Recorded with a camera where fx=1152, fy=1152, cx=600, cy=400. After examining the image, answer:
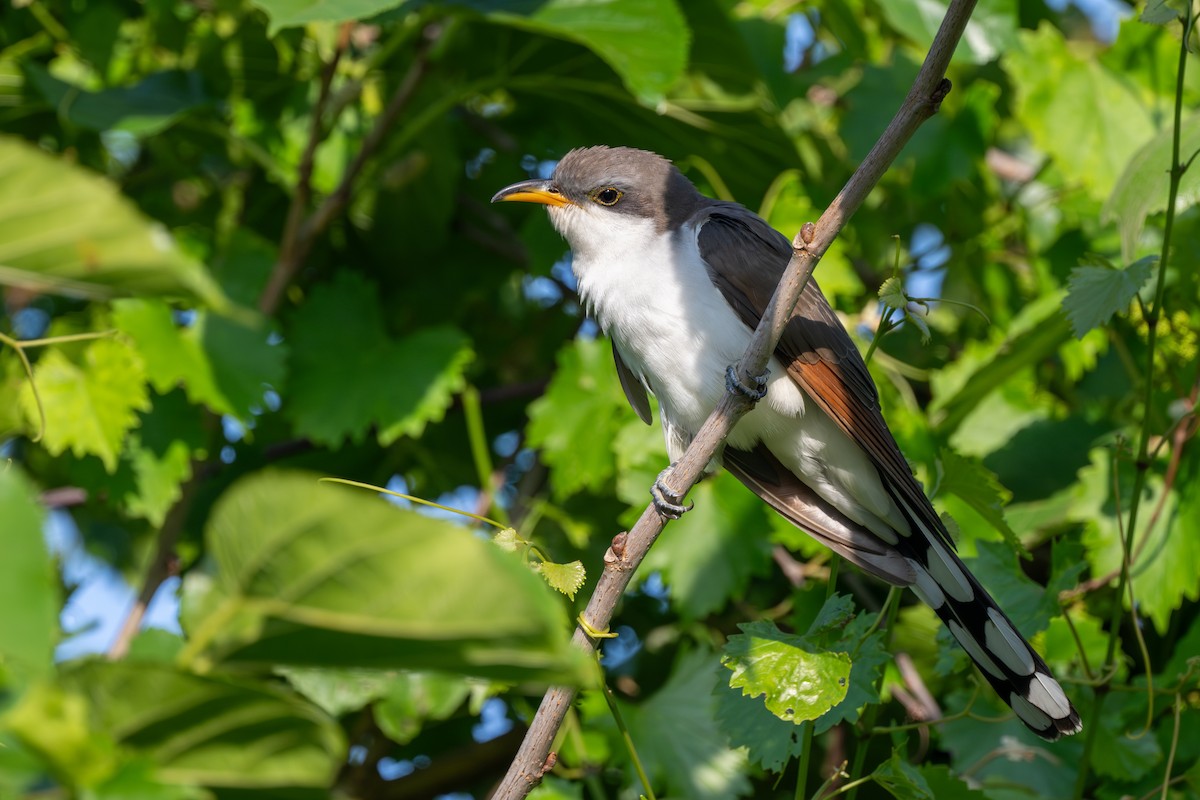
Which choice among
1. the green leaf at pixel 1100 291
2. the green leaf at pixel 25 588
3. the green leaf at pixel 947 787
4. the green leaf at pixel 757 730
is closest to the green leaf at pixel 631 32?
the green leaf at pixel 1100 291

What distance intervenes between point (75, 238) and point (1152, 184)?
258 cm

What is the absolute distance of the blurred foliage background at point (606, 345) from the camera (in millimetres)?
2920

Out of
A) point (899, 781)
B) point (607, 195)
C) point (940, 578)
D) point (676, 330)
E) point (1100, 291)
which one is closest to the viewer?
point (899, 781)

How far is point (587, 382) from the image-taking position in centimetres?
388

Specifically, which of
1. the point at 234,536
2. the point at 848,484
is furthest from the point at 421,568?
the point at 848,484

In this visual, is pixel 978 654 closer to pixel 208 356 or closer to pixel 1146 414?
pixel 1146 414

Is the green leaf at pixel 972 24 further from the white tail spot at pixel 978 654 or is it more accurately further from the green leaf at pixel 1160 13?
the white tail spot at pixel 978 654

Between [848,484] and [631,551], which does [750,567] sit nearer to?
[848,484]

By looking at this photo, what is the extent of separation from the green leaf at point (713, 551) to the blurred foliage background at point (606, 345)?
0.01m

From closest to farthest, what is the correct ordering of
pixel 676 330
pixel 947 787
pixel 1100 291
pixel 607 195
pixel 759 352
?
pixel 759 352 < pixel 947 787 < pixel 1100 291 < pixel 676 330 < pixel 607 195

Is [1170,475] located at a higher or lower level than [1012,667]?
higher

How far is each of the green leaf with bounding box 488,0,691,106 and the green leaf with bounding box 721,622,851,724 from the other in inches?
74.3

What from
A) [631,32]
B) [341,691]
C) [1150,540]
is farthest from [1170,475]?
[341,691]

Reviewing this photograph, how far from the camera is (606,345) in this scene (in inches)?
152
